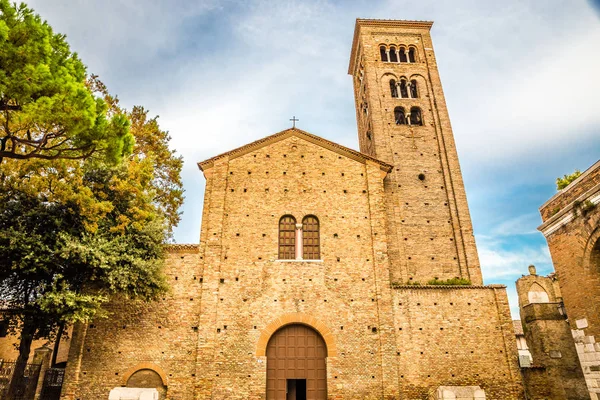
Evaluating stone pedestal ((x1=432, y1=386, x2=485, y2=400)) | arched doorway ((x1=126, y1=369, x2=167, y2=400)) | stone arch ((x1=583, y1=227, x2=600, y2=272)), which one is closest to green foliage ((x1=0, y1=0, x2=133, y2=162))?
arched doorway ((x1=126, y1=369, x2=167, y2=400))

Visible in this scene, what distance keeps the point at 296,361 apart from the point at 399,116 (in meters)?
14.6

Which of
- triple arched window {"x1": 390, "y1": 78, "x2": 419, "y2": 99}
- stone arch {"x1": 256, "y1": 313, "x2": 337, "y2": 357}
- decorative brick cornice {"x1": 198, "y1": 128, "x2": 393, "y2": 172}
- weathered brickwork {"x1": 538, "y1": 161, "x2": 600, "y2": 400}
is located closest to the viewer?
weathered brickwork {"x1": 538, "y1": 161, "x2": 600, "y2": 400}

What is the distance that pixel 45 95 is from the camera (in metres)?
9.48

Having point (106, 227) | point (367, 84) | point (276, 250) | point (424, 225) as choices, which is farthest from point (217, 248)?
point (367, 84)

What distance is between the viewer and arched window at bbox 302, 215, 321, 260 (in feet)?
49.9

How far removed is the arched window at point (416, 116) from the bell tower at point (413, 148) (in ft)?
0.18

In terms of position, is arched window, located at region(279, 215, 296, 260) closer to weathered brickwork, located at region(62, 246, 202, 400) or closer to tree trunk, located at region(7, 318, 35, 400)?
weathered brickwork, located at region(62, 246, 202, 400)

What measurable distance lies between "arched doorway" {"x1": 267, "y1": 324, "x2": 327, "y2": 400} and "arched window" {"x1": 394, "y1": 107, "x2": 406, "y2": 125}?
13.1 meters

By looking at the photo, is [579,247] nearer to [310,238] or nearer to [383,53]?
[310,238]

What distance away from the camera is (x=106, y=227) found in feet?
43.8

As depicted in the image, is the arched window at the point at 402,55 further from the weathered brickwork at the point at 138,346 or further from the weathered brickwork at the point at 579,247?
the weathered brickwork at the point at 138,346

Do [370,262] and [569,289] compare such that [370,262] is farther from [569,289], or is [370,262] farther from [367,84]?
[367,84]

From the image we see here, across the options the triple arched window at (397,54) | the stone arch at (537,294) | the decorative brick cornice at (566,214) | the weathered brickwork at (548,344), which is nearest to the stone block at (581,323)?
the weathered brickwork at (548,344)

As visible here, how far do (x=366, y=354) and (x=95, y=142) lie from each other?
10453mm
